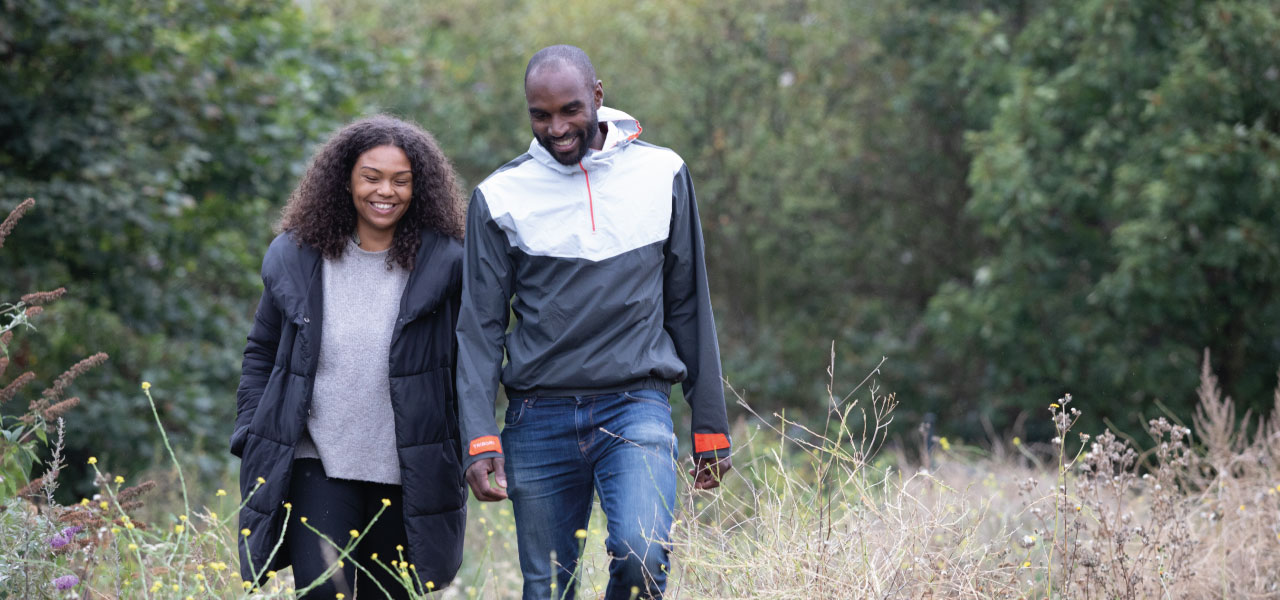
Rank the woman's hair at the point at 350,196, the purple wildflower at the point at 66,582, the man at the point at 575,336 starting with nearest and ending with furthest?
the purple wildflower at the point at 66,582, the man at the point at 575,336, the woman's hair at the point at 350,196

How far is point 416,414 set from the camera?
11.2ft

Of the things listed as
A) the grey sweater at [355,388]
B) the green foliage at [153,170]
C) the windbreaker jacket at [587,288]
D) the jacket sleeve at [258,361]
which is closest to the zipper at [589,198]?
the windbreaker jacket at [587,288]

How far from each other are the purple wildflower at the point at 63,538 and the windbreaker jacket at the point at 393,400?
45 centimetres

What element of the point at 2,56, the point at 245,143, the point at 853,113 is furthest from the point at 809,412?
the point at 2,56

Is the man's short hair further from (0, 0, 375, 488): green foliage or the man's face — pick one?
(0, 0, 375, 488): green foliage

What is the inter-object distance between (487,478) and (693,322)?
0.75m

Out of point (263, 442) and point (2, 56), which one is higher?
point (2, 56)

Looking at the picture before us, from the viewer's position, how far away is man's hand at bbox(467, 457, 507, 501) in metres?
3.21

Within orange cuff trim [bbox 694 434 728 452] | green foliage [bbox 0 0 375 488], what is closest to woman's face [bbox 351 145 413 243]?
orange cuff trim [bbox 694 434 728 452]

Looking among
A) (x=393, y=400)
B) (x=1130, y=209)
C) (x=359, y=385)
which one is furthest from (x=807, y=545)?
(x=1130, y=209)

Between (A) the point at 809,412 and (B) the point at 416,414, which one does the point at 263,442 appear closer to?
(B) the point at 416,414

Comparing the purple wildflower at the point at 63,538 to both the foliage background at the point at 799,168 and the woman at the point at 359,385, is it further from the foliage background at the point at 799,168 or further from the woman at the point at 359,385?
the foliage background at the point at 799,168

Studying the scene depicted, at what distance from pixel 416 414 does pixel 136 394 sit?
6.62 metres

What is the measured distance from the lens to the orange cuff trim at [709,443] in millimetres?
3453
